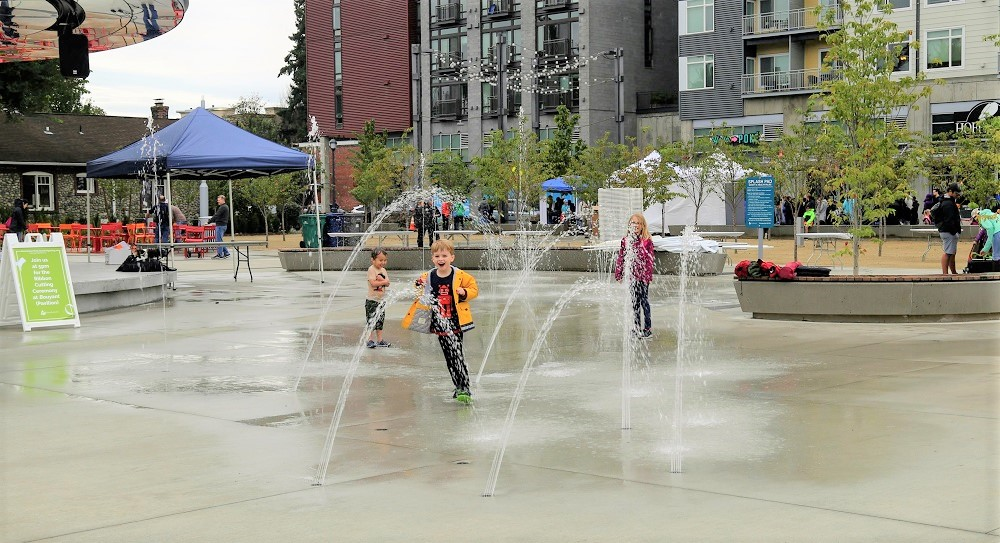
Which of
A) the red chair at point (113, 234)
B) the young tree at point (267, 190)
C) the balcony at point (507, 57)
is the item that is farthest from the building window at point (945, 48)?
the red chair at point (113, 234)

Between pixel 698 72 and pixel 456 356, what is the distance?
5186 centimetres

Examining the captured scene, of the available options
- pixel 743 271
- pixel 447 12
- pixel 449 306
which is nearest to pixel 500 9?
pixel 447 12

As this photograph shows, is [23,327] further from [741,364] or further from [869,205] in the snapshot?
[869,205]

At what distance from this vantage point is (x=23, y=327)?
49.4ft

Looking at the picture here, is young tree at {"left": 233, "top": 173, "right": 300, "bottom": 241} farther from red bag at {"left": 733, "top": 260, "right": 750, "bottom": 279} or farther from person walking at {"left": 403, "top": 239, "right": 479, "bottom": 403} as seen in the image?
person walking at {"left": 403, "top": 239, "right": 479, "bottom": 403}

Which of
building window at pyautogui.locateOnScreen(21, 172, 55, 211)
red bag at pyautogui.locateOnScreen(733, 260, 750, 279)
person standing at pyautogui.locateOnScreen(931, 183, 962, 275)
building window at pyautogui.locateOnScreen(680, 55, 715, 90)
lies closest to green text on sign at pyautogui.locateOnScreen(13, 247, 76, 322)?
red bag at pyautogui.locateOnScreen(733, 260, 750, 279)

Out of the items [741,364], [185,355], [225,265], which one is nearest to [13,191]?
[225,265]

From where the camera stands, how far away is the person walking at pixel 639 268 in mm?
13859

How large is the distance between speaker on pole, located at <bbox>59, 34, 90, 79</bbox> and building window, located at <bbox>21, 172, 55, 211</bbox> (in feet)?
146

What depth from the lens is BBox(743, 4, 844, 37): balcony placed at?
5475 cm

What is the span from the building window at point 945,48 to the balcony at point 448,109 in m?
31.0

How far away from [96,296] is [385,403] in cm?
1025

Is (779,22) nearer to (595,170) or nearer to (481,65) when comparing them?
(595,170)

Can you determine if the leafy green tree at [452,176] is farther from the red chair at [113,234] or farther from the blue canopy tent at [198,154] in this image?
the blue canopy tent at [198,154]
